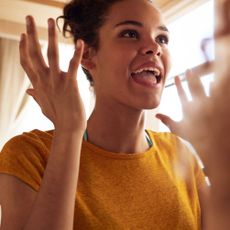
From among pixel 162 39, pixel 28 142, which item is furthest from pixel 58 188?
pixel 162 39

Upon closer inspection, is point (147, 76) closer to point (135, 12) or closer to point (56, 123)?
point (135, 12)

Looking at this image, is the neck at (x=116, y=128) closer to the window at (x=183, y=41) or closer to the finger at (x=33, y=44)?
the finger at (x=33, y=44)

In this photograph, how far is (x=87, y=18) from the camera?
1.15m

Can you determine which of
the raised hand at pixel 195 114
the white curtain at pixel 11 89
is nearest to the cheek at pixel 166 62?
the raised hand at pixel 195 114

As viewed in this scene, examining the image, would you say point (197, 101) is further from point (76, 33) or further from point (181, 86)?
point (76, 33)

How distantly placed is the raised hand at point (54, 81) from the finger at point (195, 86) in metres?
0.27

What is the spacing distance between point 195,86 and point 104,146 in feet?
1.90

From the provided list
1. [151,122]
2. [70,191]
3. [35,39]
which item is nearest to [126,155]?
[70,191]

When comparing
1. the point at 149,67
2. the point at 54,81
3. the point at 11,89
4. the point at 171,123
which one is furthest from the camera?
the point at 11,89

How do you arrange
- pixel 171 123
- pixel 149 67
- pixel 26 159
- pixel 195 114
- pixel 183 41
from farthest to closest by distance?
pixel 183 41
pixel 149 67
pixel 26 159
pixel 171 123
pixel 195 114

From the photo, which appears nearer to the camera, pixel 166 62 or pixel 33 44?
pixel 33 44

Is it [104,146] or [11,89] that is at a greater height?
[11,89]

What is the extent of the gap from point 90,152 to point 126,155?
0.11 m

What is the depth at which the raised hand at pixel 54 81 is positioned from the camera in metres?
0.71
